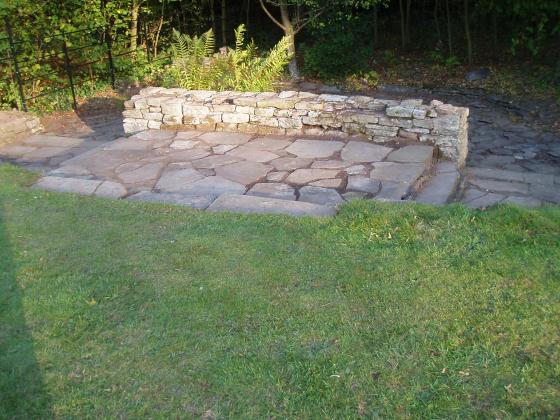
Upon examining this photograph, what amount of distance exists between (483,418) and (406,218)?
1923mm

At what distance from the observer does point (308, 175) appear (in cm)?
577

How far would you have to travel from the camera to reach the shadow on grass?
255cm

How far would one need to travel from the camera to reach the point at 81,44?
11.4 meters

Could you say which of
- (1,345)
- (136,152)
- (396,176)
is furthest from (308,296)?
(136,152)

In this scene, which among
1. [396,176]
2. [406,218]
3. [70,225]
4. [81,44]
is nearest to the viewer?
[406,218]

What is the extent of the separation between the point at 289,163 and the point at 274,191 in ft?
2.58

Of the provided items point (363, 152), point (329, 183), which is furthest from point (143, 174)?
point (363, 152)

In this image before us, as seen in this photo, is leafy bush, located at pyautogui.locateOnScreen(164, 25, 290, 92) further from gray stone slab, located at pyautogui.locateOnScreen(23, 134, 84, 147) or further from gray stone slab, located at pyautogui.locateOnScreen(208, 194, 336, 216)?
gray stone slab, located at pyautogui.locateOnScreen(208, 194, 336, 216)

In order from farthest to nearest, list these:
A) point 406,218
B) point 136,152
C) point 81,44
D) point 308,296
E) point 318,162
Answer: point 81,44 → point 136,152 → point 318,162 → point 406,218 → point 308,296

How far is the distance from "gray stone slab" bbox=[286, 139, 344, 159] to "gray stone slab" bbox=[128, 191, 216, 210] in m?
1.51

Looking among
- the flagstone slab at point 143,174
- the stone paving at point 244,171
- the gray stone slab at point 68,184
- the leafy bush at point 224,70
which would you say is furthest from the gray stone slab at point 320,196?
the leafy bush at point 224,70

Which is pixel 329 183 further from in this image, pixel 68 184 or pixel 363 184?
pixel 68 184

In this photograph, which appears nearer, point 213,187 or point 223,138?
point 213,187

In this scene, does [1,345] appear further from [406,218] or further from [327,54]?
[327,54]
